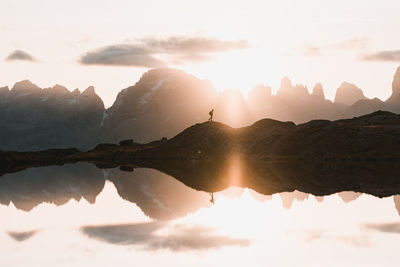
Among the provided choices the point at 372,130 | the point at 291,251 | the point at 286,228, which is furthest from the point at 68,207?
the point at 372,130

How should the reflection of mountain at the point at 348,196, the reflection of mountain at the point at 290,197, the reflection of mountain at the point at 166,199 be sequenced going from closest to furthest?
the reflection of mountain at the point at 166,199 < the reflection of mountain at the point at 290,197 < the reflection of mountain at the point at 348,196

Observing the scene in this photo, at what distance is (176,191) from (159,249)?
40608mm

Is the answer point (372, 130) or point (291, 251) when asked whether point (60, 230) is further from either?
point (372, 130)

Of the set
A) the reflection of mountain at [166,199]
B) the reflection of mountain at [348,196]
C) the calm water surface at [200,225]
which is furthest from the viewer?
the reflection of mountain at [348,196]

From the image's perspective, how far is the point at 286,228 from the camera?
40.3 metres

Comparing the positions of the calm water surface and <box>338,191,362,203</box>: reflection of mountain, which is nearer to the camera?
the calm water surface

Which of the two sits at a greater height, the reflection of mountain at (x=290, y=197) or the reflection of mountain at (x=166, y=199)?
the reflection of mountain at (x=290, y=197)

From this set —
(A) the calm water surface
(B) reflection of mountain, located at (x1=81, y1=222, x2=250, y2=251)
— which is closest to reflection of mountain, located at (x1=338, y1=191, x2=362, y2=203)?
(A) the calm water surface

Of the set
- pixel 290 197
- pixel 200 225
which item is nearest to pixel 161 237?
pixel 200 225

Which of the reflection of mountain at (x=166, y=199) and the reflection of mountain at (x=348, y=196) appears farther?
the reflection of mountain at (x=348, y=196)

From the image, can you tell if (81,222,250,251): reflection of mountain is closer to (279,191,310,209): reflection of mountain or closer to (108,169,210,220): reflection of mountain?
(108,169,210,220): reflection of mountain

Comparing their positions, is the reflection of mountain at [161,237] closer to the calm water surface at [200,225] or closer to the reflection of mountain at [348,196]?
the calm water surface at [200,225]

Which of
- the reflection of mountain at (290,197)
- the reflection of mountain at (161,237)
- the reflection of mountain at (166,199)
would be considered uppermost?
the reflection of mountain at (290,197)

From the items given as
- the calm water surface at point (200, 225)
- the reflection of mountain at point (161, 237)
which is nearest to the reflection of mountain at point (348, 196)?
the calm water surface at point (200, 225)
